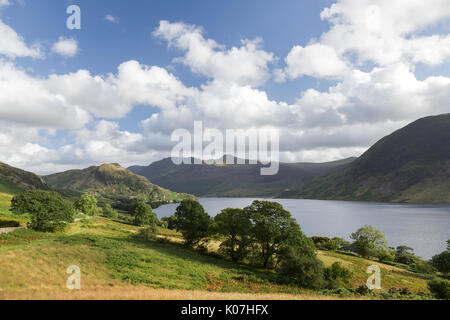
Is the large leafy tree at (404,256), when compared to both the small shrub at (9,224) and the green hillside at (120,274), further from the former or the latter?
the small shrub at (9,224)

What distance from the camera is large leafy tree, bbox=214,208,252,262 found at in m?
47.5

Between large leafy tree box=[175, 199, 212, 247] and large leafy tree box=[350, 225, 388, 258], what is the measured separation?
58.2m

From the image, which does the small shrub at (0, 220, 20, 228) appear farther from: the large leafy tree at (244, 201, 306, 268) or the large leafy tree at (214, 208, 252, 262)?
the large leafy tree at (244, 201, 306, 268)

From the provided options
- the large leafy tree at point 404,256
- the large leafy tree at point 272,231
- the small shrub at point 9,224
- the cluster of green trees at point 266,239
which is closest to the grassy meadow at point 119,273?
the cluster of green trees at point 266,239

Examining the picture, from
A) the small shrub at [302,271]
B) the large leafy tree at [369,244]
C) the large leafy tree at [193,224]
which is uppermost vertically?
the large leafy tree at [193,224]

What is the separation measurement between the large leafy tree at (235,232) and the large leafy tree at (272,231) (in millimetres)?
1581

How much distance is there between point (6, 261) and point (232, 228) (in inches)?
1432

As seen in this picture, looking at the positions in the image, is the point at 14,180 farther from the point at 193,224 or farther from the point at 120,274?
the point at 120,274

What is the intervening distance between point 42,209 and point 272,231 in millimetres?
52137

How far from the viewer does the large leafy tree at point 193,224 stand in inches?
2103

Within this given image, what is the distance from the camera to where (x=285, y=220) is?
1827 inches

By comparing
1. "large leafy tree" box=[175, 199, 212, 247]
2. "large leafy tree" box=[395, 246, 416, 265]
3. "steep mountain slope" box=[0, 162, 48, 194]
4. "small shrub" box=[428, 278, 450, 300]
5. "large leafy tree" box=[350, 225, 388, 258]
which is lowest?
"large leafy tree" box=[395, 246, 416, 265]

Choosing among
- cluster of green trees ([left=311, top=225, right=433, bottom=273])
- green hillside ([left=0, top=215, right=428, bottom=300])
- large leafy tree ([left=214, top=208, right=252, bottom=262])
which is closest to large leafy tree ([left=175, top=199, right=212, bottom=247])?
large leafy tree ([left=214, top=208, right=252, bottom=262])
